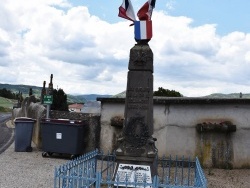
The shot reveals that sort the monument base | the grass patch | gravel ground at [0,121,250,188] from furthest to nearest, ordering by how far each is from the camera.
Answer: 1. the grass patch
2. gravel ground at [0,121,250,188]
3. the monument base

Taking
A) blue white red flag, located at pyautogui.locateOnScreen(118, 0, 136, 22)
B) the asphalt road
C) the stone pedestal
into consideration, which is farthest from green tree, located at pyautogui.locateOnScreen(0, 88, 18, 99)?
the stone pedestal

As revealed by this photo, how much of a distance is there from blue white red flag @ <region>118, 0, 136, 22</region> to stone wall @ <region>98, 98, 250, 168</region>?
163 inches

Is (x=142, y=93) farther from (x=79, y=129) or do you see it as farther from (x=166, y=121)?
(x=79, y=129)

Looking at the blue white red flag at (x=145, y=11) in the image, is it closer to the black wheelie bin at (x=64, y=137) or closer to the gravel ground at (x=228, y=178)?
the gravel ground at (x=228, y=178)

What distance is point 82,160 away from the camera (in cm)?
688

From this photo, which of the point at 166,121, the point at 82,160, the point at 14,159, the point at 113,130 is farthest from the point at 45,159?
the point at 82,160

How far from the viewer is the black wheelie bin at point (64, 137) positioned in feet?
38.0

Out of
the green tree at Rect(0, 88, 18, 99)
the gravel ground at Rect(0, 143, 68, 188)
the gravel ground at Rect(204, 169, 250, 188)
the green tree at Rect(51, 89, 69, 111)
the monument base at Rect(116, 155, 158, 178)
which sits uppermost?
the green tree at Rect(0, 88, 18, 99)

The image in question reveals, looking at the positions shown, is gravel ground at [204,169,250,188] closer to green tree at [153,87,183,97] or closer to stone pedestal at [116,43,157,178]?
stone pedestal at [116,43,157,178]

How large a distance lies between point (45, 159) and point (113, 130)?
229cm

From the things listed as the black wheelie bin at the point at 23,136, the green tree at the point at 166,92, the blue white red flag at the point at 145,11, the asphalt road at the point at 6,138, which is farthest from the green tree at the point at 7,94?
the blue white red flag at the point at 145,11

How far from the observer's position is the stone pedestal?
23.4 ft

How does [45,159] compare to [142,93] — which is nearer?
[142,93]

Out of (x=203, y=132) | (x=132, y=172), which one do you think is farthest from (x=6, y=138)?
(x=132, y=172)
